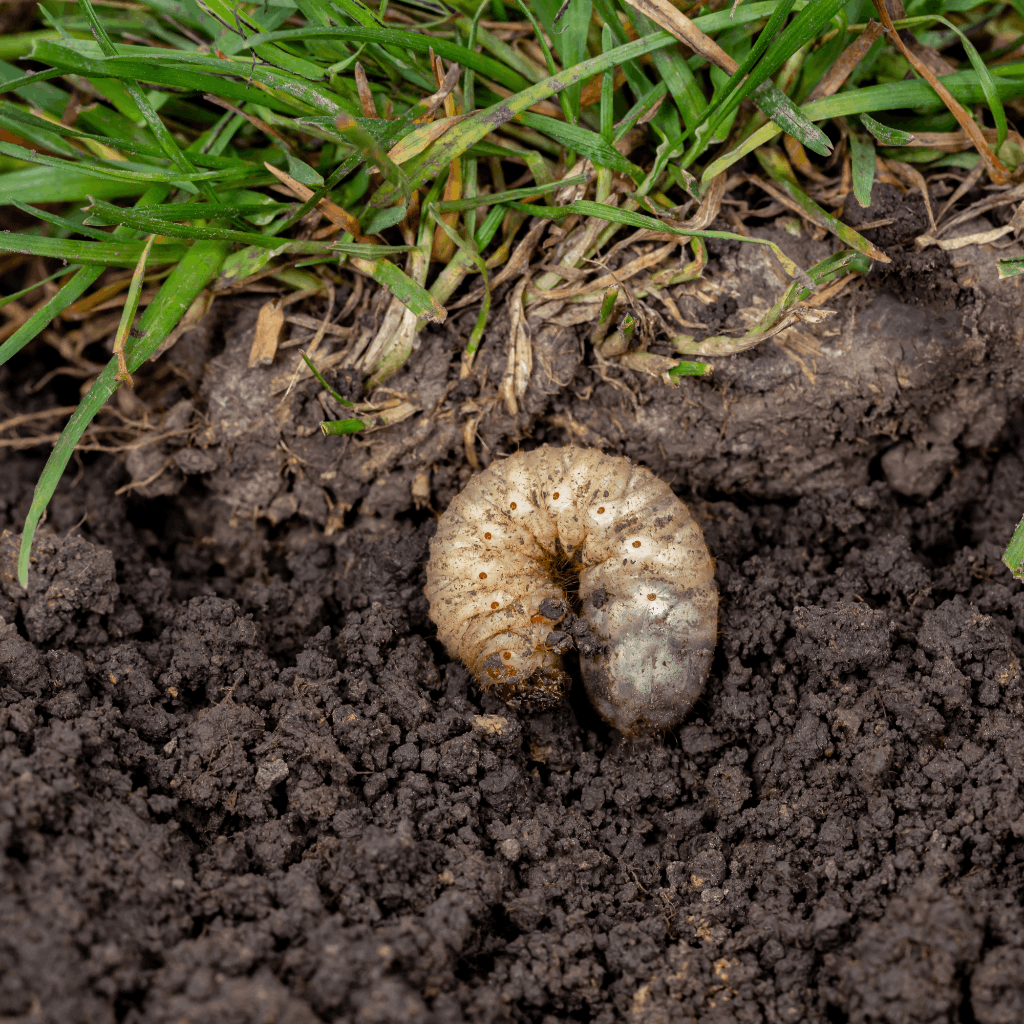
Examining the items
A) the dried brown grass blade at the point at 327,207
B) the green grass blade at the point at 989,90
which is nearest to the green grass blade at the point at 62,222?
the dried brown grass blade at the point at 327,207

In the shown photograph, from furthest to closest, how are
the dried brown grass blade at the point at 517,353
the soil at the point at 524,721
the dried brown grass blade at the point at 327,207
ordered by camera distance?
the dried brown grass blade at the point at 517,353 < the dried brown grass blade at the point at 327,207 < the soil at the point at 524,721

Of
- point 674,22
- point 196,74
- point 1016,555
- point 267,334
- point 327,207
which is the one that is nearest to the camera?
point 1016,555

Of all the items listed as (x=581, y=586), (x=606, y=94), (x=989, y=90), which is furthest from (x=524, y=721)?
(x=989, y=90)

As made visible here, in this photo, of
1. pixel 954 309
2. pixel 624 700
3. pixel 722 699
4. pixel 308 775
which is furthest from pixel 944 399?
pixel 308 775

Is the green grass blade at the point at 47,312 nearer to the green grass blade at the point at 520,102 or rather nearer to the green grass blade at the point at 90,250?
the green grass blade at the point at 90,250

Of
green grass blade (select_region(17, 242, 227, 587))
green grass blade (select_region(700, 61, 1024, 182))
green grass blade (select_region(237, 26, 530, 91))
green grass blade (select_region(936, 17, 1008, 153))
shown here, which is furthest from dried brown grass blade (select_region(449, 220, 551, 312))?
green grass blade (select_region(936, 17, 1008, 153))

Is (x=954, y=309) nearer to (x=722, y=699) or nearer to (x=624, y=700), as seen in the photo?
(x=722, y=699)

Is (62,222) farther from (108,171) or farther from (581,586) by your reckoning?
(581,586)
